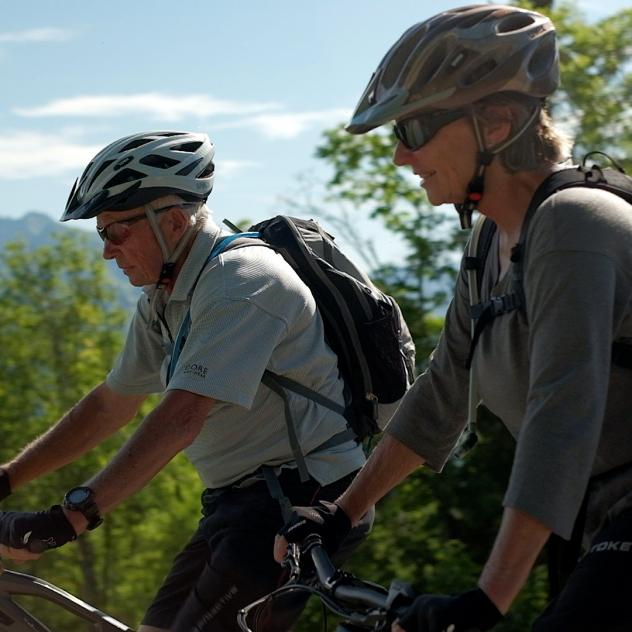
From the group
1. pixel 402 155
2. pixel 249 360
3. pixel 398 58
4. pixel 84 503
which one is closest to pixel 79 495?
pixel 84 503

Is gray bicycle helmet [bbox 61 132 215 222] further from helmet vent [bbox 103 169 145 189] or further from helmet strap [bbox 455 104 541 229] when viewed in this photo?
helmet strap [bbox 455 104 541 229]

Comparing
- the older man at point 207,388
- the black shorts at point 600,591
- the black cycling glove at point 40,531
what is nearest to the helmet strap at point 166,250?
the older man at point 207,388

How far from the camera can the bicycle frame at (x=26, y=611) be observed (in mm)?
3934

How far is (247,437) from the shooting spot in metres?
3.84

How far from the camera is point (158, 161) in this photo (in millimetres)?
3992

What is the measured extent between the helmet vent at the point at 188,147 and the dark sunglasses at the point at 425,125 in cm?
135

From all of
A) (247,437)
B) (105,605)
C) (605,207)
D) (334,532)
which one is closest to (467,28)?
(605,207)

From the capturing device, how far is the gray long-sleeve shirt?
2.37m

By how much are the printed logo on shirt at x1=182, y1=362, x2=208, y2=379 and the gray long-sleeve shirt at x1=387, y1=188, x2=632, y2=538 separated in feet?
3.53

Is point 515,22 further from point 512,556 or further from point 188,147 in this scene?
point 188,147

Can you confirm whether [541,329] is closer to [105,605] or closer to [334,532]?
[334,532]

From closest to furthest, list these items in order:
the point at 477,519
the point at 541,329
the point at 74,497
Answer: the point at 541,329 < the point at 74,497 < the point at 477,519

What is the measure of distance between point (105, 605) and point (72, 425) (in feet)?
29.8

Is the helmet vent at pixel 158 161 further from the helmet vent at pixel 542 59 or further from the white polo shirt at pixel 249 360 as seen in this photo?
the helmet vent at pixel 542 59
